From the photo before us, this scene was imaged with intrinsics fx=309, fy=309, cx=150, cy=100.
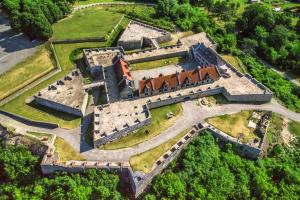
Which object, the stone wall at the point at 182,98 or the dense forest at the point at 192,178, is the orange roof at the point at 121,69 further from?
the dense forest at the point at 192,178

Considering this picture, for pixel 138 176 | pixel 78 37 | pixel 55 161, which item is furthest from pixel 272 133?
pixel 78 37

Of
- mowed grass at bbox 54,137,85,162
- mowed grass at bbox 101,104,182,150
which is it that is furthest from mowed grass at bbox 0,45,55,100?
mowed grass at bbox 101,104,182,150

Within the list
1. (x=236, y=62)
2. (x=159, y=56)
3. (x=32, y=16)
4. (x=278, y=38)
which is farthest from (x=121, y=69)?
(x=278, y=38)

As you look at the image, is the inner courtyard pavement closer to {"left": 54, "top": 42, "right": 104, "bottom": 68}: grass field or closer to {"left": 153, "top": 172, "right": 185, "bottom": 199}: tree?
{"left": 153, "top": 172, "right": 185, "bottom": 199}: tree

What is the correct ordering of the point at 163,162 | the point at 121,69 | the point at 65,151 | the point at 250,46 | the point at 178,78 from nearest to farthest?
the point at 163,162
the point at 65,151
the point at 178,78
the point at 121,69
the point at 250,46

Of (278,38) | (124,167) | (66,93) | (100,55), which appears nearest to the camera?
(124,167)

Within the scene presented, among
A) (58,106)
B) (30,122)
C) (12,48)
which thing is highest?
(12,48)

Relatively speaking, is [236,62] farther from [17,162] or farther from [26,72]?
[17,162]
